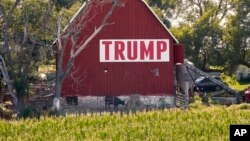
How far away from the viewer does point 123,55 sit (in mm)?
38031

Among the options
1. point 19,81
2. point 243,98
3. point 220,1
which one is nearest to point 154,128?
point 19,81

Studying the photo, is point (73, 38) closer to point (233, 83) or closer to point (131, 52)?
point (131, 52)

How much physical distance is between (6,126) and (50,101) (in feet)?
58.9

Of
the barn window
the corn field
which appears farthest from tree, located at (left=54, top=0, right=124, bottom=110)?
the corn field

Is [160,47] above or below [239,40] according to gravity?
below

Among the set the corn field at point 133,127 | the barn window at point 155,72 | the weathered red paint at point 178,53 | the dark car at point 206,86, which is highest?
the weathered red paint at point 178,53

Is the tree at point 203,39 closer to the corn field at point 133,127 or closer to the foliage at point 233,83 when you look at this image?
the foliage at point 233,83

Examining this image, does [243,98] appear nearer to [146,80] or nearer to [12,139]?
[146,80]

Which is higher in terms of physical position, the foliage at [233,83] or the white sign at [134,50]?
the white sign at [134,50]

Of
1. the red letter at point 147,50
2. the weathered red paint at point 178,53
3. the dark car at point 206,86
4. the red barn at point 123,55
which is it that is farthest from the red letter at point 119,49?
the dark car at point 206,86

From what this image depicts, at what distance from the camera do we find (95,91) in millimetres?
38094

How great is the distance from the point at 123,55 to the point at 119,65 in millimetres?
689

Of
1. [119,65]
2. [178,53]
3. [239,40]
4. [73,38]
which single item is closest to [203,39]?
[239,40]

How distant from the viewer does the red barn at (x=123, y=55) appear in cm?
3778
